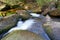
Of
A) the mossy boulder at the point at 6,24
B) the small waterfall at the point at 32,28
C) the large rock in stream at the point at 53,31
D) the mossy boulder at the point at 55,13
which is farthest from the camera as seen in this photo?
the mossy boulder at the point at 55,13

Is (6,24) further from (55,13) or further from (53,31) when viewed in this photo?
(55,13)

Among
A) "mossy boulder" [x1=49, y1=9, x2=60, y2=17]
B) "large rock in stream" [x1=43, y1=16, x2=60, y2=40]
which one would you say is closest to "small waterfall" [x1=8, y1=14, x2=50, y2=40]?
"large rock in stream" [x1=43, y1=16, x2=60, y2=40]

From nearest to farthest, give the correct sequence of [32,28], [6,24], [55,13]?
[6,24], [32,28], [55,13]

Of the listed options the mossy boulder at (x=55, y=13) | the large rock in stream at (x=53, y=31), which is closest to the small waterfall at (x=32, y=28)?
the large rock in stream at (x=53, y=31)

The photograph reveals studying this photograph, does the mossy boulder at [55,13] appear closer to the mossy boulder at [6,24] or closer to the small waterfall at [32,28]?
the small waterfall at [32,28]

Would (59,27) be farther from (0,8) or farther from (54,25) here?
(0,8)

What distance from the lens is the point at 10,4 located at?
11430 mm

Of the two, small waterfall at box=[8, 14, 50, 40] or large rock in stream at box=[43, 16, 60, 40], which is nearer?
large rock in stream at box=[43, 16, 60, 40]

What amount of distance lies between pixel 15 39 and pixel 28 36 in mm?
397

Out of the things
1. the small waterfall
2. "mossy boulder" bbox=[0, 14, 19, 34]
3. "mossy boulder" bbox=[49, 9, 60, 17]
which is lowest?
"mossy boulder" bbox=[49, 9, 60, 17]

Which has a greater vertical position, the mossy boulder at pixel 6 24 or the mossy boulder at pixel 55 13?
the mossy boulder at pixel 6 24

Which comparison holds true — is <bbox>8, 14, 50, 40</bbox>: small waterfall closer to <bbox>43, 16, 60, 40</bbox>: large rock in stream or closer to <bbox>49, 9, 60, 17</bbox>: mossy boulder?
<bbox>43, 16, 60, 40</bbox>: large rock in stream

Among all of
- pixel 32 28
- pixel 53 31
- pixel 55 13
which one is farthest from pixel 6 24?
pixel 55 13

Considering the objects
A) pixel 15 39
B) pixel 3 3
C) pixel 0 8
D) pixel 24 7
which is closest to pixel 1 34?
pixel 15 39
